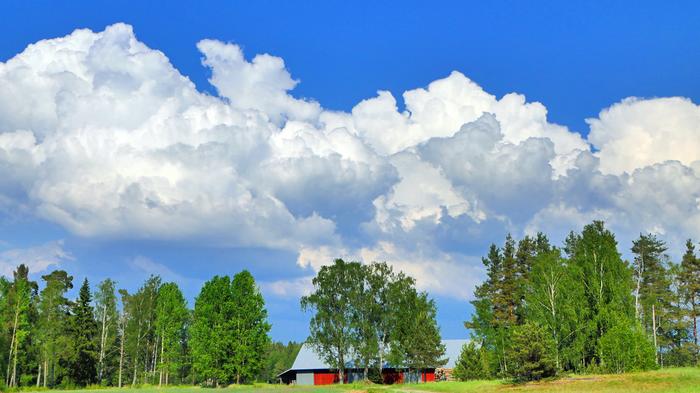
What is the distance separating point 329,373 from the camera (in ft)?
354

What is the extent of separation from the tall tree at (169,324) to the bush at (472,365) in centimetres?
4355

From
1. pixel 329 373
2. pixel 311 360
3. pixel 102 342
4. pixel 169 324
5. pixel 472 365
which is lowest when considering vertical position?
pixel 329 373

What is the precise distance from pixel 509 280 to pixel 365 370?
24.6 meters

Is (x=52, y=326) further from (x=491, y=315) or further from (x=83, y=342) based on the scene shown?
(x=491, y=315)

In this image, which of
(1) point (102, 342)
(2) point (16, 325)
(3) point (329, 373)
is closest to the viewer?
(2) point (16, 325)

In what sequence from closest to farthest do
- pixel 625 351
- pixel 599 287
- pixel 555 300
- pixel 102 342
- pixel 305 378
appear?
pixel 625 351 < pixel 599 287 < pixel 555 300 < pixel 102 342 < pixel 305 378

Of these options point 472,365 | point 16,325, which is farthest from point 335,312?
point 16,325

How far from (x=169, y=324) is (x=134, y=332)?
9112 millimetres

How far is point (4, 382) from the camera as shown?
93312 mm

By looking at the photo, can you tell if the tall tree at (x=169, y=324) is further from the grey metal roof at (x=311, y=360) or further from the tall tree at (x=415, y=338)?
the tall tree at (x=415, y=338)

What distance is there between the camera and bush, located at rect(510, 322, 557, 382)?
59469 millimetres

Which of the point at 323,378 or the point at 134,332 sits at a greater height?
the point at 134,332

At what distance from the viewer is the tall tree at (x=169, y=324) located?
333 feet

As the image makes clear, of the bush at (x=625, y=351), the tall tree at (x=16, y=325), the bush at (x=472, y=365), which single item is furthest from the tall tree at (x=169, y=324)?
the bush at (x=625, y=351)
